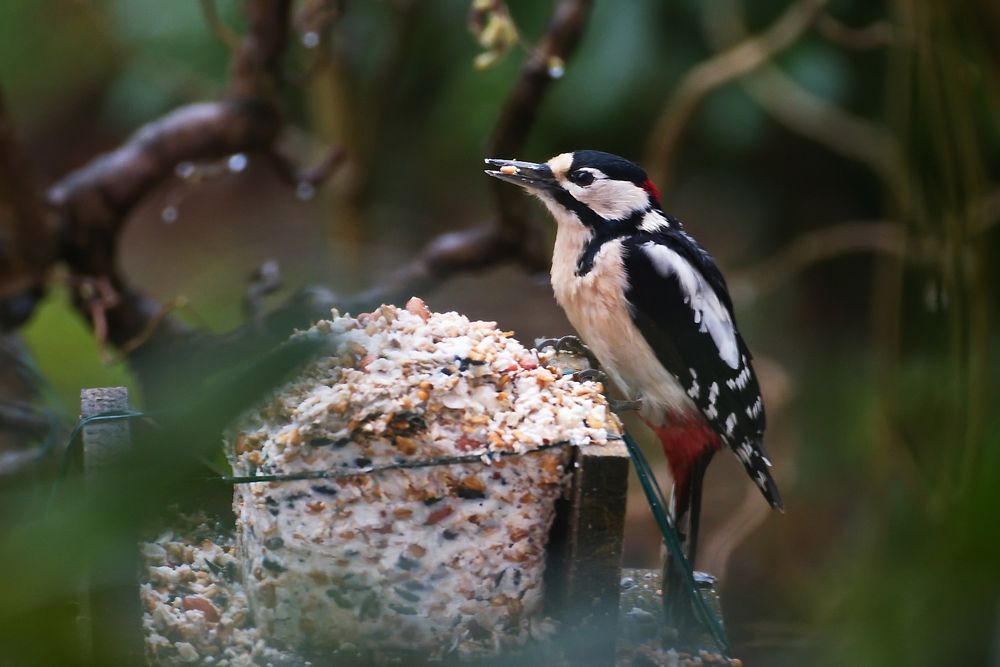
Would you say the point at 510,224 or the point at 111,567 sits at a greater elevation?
the point at 510,224

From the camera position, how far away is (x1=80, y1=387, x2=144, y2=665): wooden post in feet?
0.93

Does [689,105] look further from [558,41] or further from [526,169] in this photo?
[526,169]

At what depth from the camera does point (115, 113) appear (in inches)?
237

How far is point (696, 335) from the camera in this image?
1.78 m

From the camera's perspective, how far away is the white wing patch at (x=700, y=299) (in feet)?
5.75

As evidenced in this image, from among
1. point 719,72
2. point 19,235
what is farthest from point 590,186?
point 719,72

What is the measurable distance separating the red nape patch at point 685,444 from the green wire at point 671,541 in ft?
0.67

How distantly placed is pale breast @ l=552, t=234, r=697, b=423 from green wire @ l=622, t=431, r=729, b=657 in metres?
0.24

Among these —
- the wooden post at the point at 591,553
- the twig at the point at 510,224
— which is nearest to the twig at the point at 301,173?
the twig at the point at 510,224

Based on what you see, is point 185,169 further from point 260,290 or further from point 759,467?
point 759,467

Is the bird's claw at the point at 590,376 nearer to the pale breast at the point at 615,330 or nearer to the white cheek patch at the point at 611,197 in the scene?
the pale breast at the point at 615,330

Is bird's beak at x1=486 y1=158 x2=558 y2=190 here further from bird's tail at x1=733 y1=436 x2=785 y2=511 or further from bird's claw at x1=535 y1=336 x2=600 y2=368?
bird's tail at x1=733 y1=436 x2=785 y2=511

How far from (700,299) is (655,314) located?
74mm

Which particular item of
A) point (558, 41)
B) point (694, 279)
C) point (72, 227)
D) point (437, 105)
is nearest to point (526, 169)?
point (694, 279)
